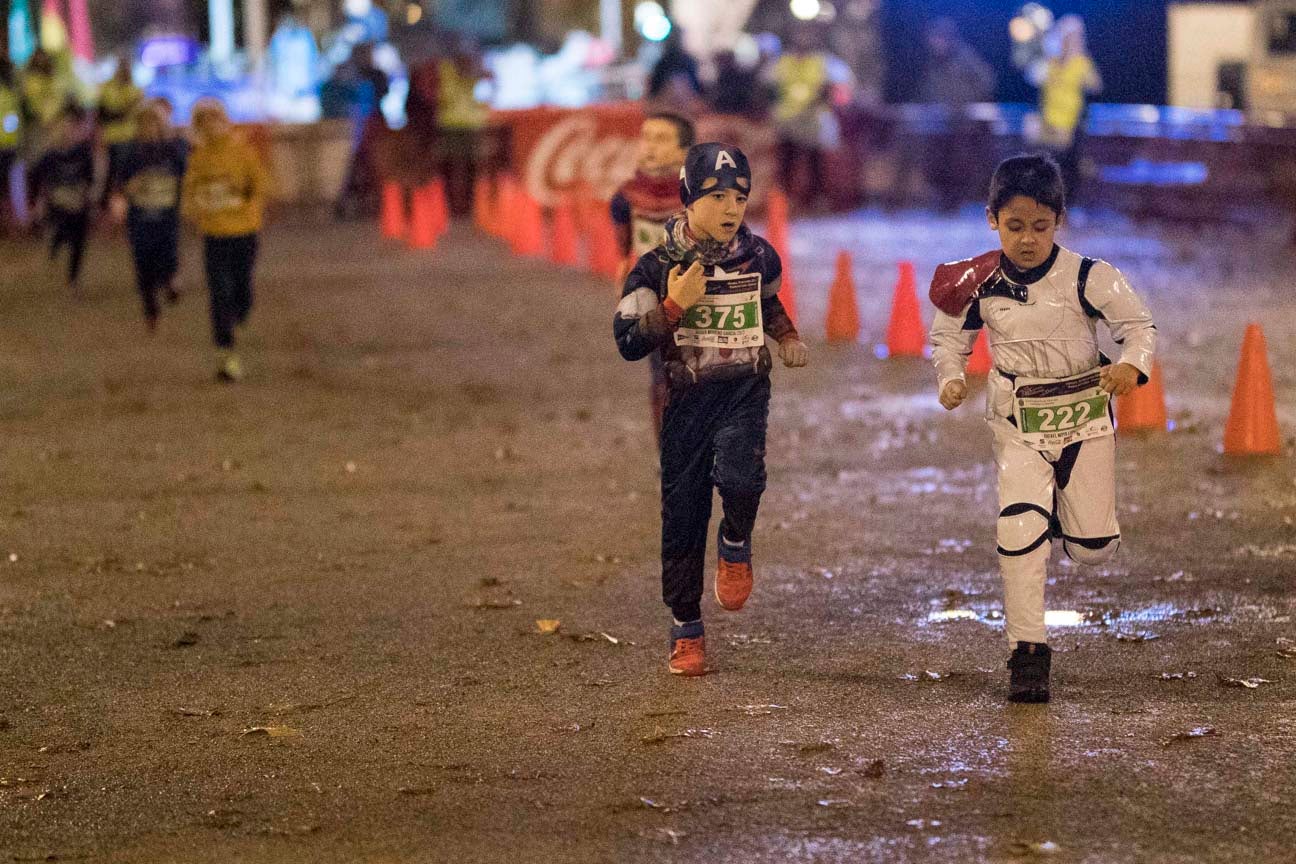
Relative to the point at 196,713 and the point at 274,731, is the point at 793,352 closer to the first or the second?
the point at 274,731

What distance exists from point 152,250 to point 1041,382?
1021 cm

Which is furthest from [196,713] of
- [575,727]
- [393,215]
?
[393,215]

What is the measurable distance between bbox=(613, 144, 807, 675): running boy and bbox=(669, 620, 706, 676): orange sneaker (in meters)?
0.01

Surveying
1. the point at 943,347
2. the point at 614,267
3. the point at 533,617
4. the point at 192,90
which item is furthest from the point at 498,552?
the point at 192,90

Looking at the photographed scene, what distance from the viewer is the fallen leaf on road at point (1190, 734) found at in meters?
5.67

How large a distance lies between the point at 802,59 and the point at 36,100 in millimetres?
9809

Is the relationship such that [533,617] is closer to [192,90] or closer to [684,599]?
[684,599]

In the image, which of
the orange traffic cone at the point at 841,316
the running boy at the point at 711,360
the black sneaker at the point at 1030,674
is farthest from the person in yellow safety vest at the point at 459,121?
the black sneaker at the point at 1030,674

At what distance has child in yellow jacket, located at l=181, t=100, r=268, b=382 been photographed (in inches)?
521

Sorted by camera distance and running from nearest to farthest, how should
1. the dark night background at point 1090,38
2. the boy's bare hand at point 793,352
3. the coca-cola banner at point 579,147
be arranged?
the boy's bare hand at point 793,352, the coca-cola banner at point 579,147, the dark night background at point 1090,38

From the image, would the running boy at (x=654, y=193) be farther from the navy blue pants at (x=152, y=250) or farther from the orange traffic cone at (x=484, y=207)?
the orange traffic cone at (x=484, y=207)

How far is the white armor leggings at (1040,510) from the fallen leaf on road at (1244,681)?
617 mm

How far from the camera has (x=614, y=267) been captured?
1908cm

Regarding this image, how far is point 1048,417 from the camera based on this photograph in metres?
6.00
